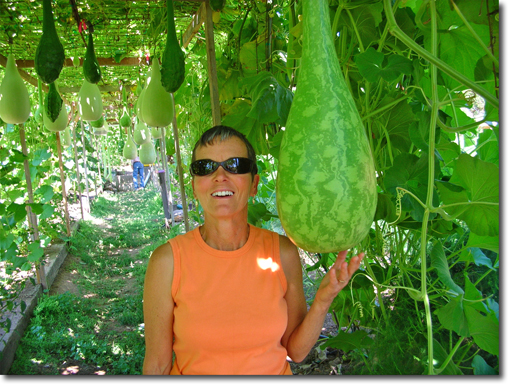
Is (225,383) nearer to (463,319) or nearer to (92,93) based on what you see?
(463,319)

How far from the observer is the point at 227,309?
1.01 metres

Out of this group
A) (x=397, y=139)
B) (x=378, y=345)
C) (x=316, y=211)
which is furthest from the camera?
(x=378, y=345)

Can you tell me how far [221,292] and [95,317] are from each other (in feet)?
9.08

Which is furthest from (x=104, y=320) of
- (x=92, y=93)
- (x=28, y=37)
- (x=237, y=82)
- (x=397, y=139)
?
(x=397, y=139)

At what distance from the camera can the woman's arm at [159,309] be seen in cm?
103

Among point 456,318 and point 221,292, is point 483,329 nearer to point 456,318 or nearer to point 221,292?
point 456,318

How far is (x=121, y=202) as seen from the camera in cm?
1048

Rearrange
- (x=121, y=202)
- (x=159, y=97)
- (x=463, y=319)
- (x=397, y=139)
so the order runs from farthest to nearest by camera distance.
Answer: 1. (x=121, y=202)
2. (x=159, y=97)
3. (x=397, y=139)
4. (x=463, y=319)

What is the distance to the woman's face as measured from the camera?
102cm

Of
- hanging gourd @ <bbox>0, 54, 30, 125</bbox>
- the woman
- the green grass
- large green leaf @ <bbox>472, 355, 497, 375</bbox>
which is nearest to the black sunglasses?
the woman

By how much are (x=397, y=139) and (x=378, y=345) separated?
2.65 ft

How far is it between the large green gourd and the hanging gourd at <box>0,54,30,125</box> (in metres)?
2.15

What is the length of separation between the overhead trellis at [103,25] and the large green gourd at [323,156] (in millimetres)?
1100

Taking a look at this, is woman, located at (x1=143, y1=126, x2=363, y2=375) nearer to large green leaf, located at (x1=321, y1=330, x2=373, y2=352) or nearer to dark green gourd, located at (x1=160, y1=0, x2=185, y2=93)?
large green leaf, located at (x1=321, y1=330, x2=373, y2=352)
